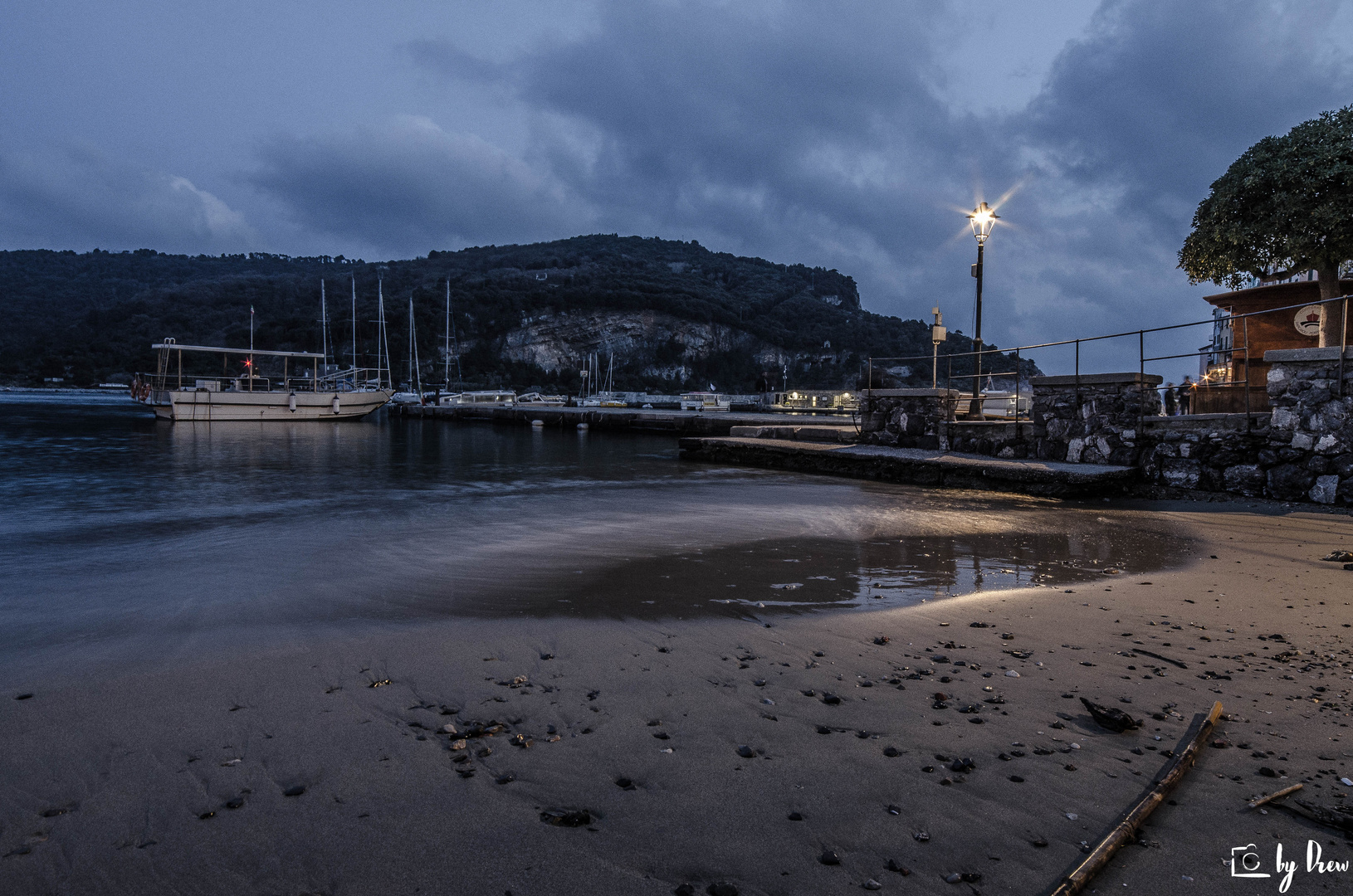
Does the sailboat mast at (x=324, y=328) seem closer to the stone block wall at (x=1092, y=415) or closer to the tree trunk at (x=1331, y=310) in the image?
the stone block wall at (x=1092, y=415)

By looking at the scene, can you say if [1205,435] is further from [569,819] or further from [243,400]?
[243,400]

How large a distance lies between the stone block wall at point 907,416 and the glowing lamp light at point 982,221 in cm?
359

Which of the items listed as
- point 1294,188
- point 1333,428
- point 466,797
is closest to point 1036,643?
point 466,797

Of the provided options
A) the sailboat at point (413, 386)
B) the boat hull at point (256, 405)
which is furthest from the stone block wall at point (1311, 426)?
the sailboat at point (413, 386)

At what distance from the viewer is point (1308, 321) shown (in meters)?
13.9

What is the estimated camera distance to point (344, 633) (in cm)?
475

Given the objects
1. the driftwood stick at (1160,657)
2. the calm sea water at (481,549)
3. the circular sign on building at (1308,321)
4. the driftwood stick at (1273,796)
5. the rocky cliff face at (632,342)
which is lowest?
the calm sea water at (481,549)

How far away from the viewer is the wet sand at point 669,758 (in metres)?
2.19

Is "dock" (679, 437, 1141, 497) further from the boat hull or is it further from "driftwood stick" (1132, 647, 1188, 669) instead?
the boat hull

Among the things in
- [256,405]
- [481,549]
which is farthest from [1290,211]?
[256,405]

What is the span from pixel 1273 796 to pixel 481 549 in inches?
287

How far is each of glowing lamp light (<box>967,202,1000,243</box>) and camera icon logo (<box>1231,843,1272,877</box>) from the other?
15599 mm

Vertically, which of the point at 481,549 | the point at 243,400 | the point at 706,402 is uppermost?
the point at 706,402

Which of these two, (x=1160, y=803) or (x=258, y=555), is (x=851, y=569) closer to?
(x=1160, y=803)
